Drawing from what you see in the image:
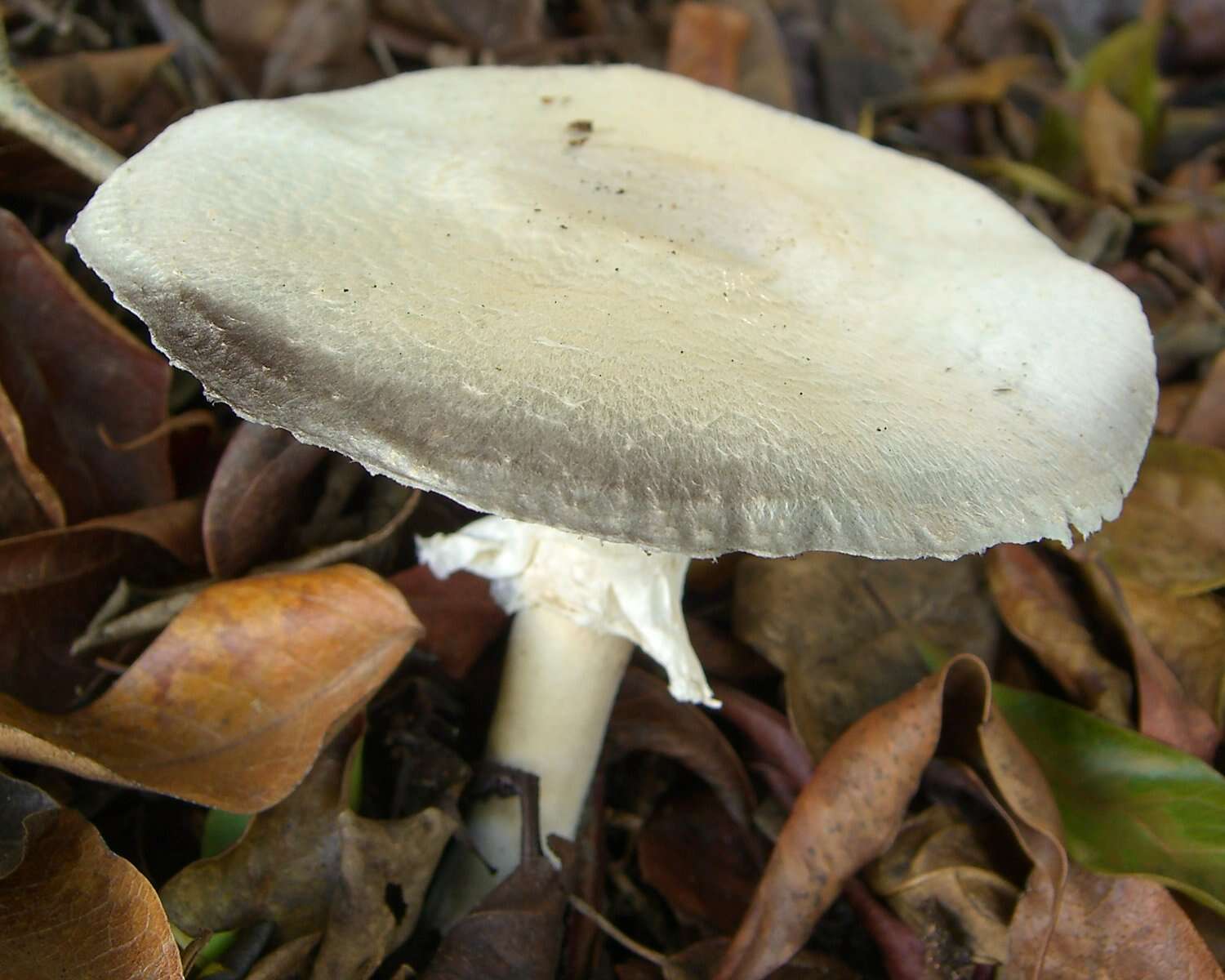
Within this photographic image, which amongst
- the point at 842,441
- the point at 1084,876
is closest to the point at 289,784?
the point at 842,441

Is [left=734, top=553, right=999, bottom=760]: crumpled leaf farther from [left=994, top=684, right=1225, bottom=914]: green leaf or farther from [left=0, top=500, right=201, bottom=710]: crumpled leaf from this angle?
[left=0, top=500, right=201, bottom=710]: crumpled leaf

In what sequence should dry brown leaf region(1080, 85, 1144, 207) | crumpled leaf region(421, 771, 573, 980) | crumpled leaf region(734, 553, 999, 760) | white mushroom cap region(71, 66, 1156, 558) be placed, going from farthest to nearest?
dry brown leaf region(1080, 85, 1144, 207), crumpled leaf region(734, 553, 999, 760), crumpled leaf region(421, 771, 573, 980), white mushroom cap region(71, 66, 1156, 558)

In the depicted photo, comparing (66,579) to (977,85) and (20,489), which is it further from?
(977,85)

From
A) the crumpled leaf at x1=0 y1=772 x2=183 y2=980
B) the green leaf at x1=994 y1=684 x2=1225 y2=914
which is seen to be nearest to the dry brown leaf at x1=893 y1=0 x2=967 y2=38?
the green leaf at x1=994 y1=684 x2=1225 y2=914

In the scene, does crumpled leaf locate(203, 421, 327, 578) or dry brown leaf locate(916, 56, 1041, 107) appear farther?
dry brown leaf locate(916, 56, 1041, 107)

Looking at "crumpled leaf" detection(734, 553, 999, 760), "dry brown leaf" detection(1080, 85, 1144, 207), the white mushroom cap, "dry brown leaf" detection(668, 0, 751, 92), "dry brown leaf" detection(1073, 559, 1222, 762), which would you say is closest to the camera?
the white mushroom cap

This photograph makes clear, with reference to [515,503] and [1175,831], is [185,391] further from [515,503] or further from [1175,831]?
[1175,831]

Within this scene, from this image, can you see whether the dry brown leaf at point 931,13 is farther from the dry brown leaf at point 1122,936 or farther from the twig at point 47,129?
the dry brown leaf at point 1122,936
